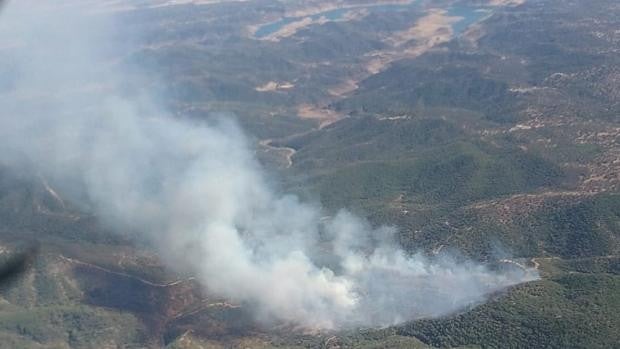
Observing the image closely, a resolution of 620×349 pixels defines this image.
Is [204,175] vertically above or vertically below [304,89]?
above

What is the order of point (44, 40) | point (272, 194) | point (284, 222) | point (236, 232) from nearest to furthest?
point (236, 232)
point (284, 222)
point (272, 194)
point (44, 40)

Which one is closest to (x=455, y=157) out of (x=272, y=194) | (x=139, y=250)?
(x=272, y=194)

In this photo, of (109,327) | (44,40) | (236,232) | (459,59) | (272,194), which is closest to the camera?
(109,327)

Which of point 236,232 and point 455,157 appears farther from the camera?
point 455,157

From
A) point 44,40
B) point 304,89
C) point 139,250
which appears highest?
point 44,40

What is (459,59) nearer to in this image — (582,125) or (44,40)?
(582,125)

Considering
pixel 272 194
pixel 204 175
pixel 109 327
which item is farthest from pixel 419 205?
pixel 109 327

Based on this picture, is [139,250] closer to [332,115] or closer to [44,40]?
[44,40]
